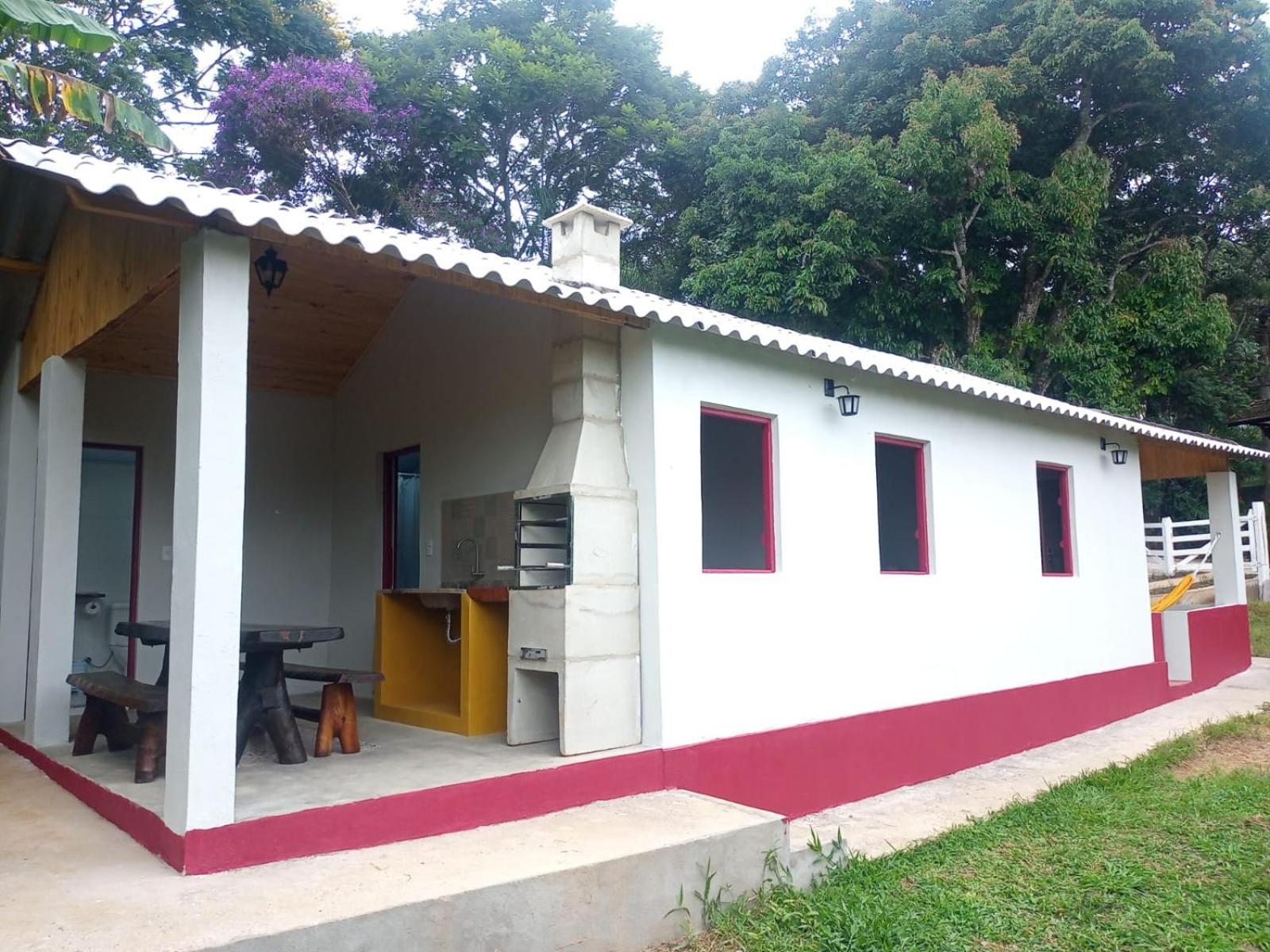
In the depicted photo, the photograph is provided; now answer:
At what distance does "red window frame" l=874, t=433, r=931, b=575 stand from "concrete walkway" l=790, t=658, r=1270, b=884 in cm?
175

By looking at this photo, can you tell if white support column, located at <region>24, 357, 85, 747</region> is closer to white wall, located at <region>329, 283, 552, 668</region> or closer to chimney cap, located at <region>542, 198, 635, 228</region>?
white wall, located at <region>329, 283, 552, 668</region>

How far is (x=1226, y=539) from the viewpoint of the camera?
13.9 metres

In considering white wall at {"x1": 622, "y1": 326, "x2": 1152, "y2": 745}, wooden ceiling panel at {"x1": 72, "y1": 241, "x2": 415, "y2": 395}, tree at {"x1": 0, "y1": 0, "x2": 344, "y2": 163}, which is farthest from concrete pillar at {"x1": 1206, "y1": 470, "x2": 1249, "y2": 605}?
tree at {"x1": 0, "y1": 0, "x2": 344, "y2": 163}

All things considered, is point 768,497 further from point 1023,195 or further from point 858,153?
point 1023,195

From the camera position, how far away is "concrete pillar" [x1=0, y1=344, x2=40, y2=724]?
23.7ft

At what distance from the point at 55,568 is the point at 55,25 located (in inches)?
138

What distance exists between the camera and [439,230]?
60.1ft

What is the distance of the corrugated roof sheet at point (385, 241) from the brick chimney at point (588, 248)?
1.29 ft

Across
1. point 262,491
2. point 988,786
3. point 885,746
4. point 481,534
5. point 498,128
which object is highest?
point 498,128

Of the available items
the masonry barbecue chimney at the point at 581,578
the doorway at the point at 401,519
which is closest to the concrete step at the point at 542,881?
the masonry barbecue chimney at the point at 581,578

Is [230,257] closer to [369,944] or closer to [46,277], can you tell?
[369,944]

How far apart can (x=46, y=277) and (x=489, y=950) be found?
227 inches

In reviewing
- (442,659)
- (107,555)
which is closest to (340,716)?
(442,659)

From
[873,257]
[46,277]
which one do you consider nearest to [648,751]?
[46,277]
